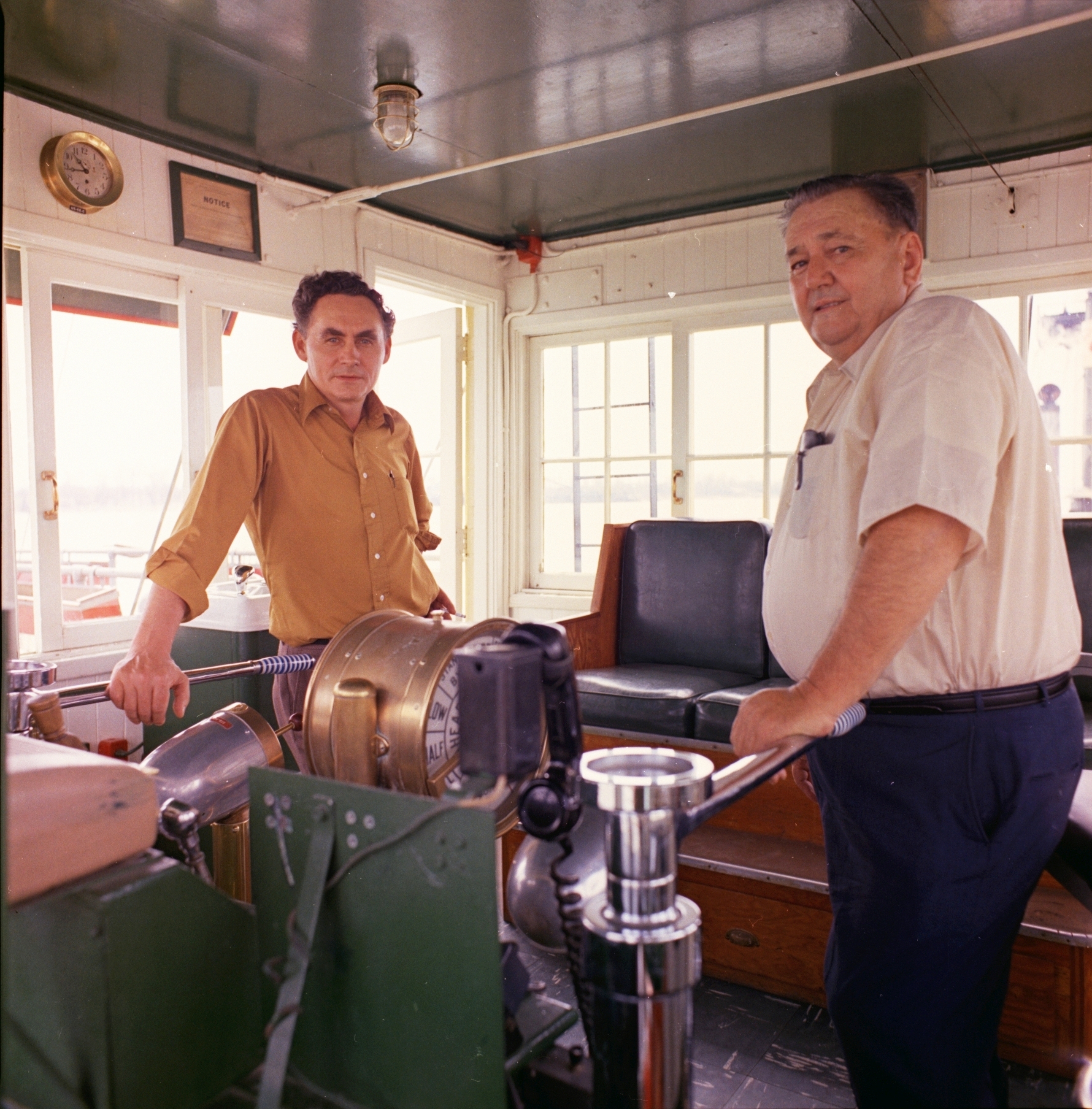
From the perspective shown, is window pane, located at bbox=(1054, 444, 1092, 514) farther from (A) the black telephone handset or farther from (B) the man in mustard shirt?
(A) the black telephone handset

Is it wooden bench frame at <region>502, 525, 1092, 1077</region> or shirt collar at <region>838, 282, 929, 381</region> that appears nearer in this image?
shirt collar at <region>838, 282, 929, 381</region>

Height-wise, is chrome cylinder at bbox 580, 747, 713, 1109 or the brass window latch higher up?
the brass window latch

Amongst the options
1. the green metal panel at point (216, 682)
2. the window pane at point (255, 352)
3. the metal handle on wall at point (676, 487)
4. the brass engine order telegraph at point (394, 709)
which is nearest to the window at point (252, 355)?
the window pane at point (255, 352)

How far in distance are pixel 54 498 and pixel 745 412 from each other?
3.24m

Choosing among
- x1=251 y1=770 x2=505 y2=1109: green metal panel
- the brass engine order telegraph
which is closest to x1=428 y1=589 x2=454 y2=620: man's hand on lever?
the brass engine order telegraph

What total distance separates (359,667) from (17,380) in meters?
2.92

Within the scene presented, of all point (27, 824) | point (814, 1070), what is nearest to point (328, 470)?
point (27, 824)

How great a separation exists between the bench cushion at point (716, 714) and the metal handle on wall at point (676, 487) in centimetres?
226

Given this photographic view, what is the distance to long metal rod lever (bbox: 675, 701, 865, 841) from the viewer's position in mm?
768

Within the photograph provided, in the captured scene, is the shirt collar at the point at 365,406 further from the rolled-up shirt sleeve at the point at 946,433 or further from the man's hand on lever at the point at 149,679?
the rolled-up shirt sleeve at the point at 946,433

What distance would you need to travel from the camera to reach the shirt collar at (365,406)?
1960 mm

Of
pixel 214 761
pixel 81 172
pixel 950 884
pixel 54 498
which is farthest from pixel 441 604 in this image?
pixel 81 172

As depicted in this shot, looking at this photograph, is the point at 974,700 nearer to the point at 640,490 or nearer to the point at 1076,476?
the point at 1076,476

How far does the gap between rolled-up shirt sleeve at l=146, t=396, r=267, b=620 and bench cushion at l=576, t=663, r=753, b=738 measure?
1.29 m
